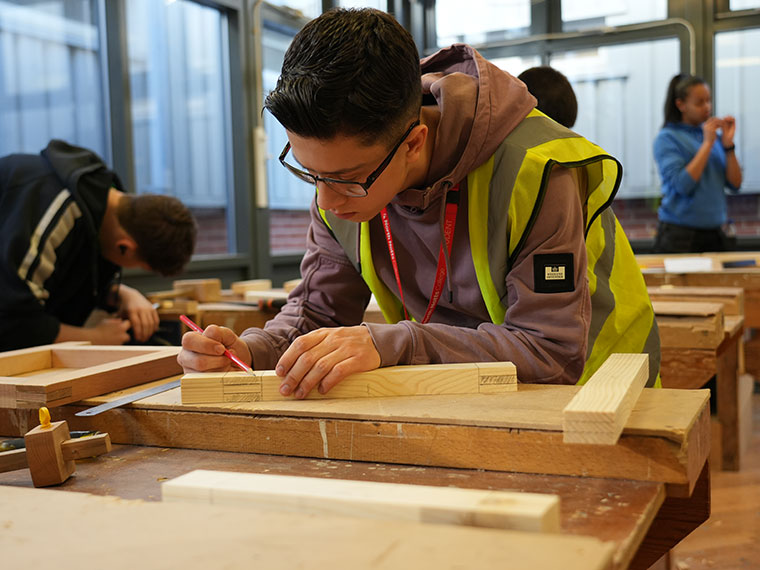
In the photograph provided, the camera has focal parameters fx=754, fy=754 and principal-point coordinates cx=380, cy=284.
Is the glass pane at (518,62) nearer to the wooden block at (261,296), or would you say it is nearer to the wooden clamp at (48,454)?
the wooden block at (261,296)

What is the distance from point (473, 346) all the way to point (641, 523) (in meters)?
0.54

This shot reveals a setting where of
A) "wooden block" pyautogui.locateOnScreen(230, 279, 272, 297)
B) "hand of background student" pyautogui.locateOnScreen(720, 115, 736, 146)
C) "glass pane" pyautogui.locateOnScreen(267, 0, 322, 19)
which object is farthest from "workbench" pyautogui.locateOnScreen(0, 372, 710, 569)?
"glass pane" pyautogui.locateOnScreen(267, 0, 322, 19)

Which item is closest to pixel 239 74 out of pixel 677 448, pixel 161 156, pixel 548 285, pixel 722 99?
pixel 161 156

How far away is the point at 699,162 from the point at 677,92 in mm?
439

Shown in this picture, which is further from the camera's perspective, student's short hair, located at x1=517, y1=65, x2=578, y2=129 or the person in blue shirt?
the person in blue shirt

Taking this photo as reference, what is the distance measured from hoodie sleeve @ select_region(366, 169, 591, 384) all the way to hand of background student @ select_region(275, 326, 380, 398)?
7 cm

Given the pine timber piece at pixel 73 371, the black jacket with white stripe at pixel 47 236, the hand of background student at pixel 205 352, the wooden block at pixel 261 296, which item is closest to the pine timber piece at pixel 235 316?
the wooden block at pixel 261 296

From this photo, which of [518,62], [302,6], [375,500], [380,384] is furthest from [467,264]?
[518,62]

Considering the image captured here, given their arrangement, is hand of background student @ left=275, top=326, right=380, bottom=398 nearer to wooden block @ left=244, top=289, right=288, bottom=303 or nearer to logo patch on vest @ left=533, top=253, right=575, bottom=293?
logo patch on vest @ left=533, top=253, right=575, bottom=293

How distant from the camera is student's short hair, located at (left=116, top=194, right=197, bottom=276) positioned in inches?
112

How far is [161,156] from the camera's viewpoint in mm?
4809

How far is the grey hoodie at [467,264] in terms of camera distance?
1281 millimetres

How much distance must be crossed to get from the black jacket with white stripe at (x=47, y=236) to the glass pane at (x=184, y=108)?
5.80ft

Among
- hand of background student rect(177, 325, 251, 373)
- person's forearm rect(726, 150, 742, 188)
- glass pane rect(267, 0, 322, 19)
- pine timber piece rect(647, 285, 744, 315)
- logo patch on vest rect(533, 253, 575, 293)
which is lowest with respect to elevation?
pine timber piece rect(647, 285, 744, 315)
